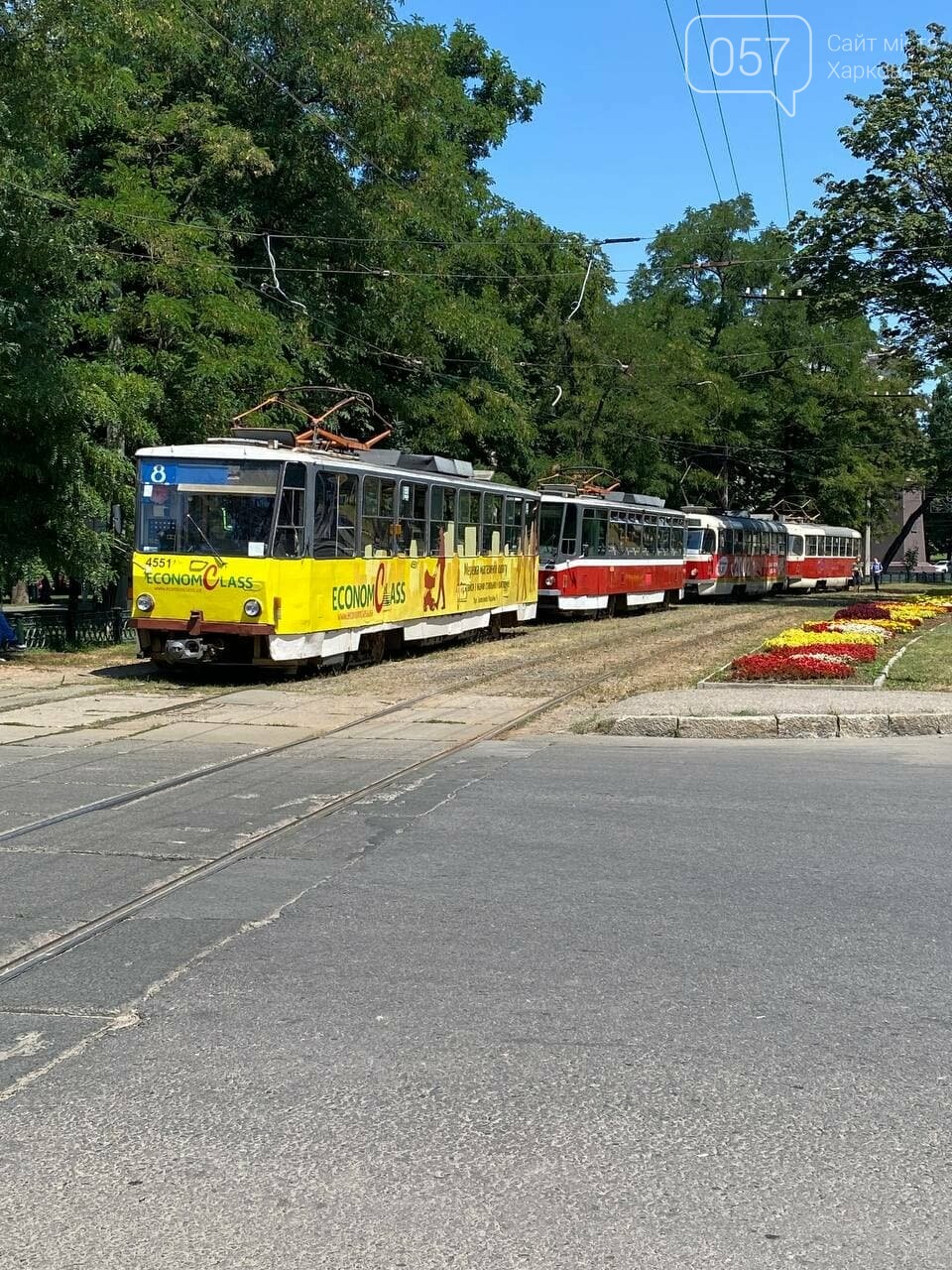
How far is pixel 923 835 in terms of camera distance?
27.5 ft

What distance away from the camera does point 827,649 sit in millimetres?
19125

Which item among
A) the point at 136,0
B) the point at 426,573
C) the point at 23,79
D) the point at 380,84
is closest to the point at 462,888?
→ the point at 23,79

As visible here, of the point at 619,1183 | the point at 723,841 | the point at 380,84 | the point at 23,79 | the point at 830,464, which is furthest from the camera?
the point at 830,464

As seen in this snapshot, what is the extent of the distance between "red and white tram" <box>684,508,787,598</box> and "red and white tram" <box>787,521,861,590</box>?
1.69 meters

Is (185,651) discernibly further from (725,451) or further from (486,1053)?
(725,451)

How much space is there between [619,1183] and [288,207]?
91.4 feet

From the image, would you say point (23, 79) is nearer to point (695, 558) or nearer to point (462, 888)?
point (462, 888)

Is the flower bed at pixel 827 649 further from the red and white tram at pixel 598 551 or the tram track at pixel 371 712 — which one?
the red and white tram at pixel 598 551

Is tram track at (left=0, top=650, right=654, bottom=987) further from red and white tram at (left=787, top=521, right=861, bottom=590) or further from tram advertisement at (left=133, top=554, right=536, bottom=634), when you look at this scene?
red and white tram at (left=787, top=521, right=861, bottom=590)

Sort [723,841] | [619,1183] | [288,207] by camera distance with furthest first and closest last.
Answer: [288,207] < [723,841] < [619,1183]

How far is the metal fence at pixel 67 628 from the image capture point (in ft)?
69.9

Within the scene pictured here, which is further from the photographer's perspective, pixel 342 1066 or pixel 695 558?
pixel 695 558

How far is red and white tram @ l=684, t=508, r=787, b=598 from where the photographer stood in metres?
44.3

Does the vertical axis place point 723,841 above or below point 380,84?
below
